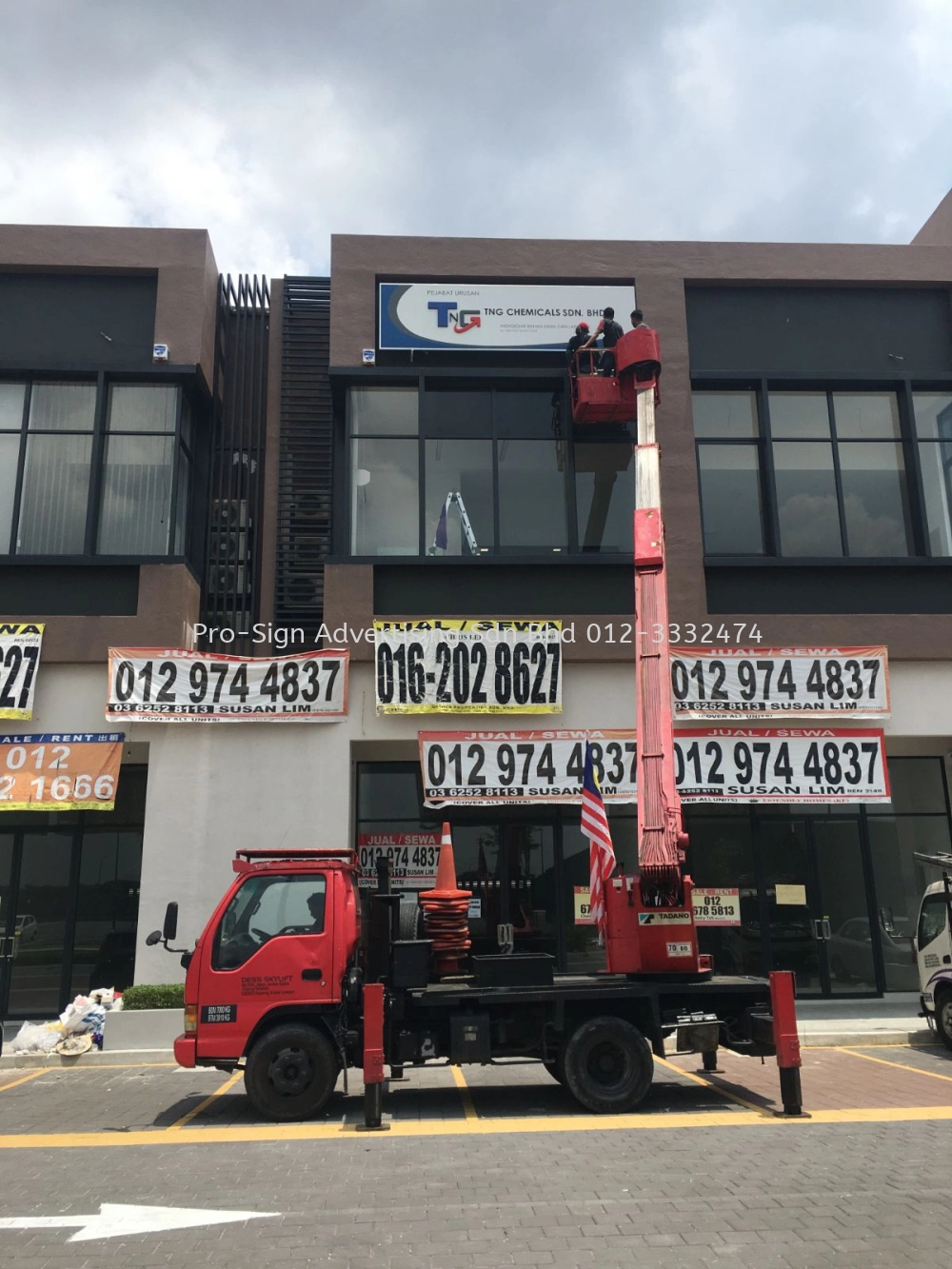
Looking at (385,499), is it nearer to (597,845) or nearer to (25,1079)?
(597,845)

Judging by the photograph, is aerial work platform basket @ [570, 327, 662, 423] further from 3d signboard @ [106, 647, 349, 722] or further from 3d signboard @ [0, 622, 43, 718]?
3d signboard @ [0, 622, 43, 718]

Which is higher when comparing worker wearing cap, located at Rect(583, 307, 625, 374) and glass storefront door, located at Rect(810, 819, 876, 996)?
worker wearing cap, located at Rect(583, 307, 625, 374)

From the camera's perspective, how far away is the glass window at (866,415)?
17.0m

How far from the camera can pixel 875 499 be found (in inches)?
659

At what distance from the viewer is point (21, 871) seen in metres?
15.3

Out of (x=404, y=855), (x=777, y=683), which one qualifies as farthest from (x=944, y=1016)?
(x=404, y=855)

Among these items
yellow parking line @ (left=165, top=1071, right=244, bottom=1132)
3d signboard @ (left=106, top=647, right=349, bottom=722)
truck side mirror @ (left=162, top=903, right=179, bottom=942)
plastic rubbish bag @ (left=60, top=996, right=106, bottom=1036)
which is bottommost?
yellow parking line @ (left=165, top=1071, right=244, bottom=1132)

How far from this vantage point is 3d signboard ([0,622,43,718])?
14.8m

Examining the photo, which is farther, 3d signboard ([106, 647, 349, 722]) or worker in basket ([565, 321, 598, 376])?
worker in basket ([565, 321, 598, 376])

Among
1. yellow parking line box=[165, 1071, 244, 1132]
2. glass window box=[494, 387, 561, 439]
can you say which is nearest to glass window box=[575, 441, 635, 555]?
glass window box=[494, 387, 561, 439]

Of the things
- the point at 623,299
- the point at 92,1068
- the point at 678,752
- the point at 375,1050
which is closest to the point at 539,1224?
the point at 375,1050

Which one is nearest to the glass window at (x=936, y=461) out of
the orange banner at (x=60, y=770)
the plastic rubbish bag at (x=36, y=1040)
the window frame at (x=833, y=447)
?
the window frame at (x=833, y=447)

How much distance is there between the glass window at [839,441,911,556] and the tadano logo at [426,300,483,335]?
6.39 meters

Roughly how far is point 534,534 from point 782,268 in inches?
249
